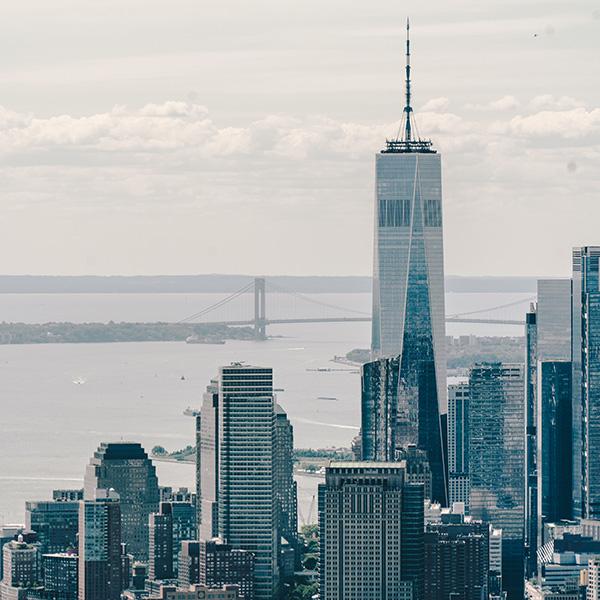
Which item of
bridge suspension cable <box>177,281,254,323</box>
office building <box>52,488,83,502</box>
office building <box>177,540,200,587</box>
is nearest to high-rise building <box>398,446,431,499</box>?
office building <box>177,540,200,587</box>

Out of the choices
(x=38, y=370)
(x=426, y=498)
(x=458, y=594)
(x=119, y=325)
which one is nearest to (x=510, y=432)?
(x=426, y=498)

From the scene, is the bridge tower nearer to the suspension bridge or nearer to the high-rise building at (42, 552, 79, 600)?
the suspension bridge

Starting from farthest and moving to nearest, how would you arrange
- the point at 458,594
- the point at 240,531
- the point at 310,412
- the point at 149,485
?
the point at 310,412 < the point at 149,485 < the point at 240,531 < the point at 458,594

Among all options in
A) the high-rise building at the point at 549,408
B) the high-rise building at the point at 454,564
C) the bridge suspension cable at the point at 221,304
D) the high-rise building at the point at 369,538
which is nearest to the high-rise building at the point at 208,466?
the high-rise building at the point at 454,564

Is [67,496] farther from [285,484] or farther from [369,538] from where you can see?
[369,538]

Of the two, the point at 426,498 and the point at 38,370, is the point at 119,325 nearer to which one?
the point at 38,370

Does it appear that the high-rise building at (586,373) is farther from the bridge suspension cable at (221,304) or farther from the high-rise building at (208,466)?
the bridge suspension cable at (221,304)

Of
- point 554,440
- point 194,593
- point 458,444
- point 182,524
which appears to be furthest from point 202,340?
point 194,593
